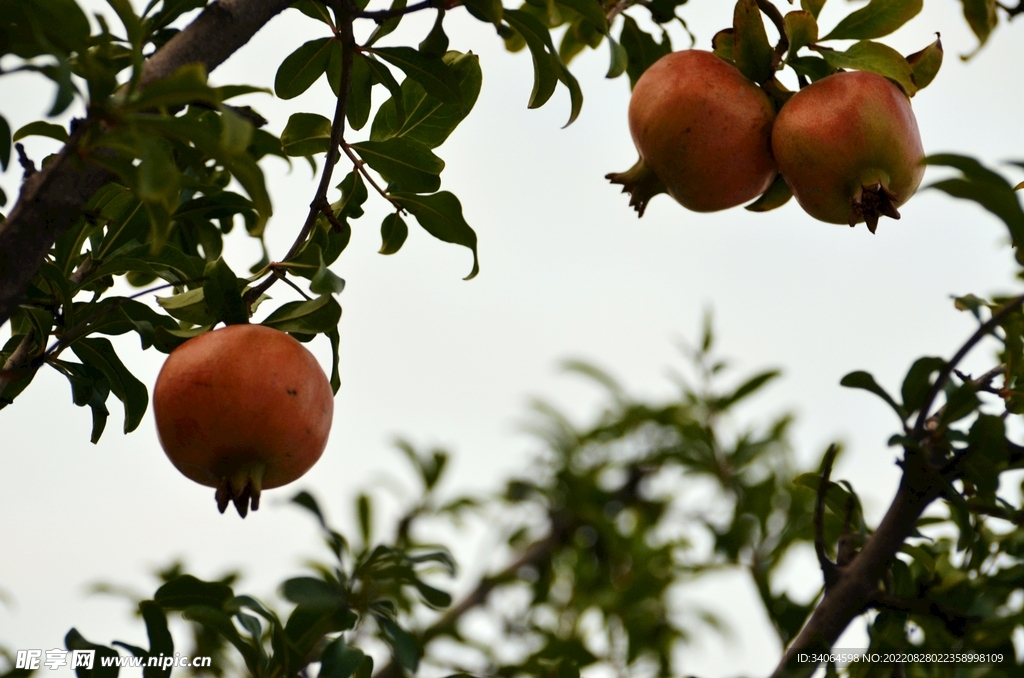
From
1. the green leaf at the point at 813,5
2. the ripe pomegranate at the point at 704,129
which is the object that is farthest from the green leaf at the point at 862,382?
the green leaf at the point at 813,5

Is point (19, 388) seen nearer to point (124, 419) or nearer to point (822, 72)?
point (124, 419)

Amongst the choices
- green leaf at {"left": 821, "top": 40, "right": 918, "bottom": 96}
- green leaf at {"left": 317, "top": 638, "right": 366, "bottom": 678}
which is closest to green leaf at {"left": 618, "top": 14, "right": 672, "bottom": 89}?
green leaf at {"left": 821, "top": 40, "right": 918, "bottom": 96}

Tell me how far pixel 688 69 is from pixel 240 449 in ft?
2.65

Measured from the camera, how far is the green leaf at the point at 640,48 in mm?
1646

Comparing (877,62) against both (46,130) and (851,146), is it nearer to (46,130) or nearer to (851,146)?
(851,146)

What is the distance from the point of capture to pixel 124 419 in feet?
4.38

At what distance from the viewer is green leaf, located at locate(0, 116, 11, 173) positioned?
3.41ft

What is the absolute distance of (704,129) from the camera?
1.30m

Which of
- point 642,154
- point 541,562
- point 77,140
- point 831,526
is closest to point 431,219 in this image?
point 642,154

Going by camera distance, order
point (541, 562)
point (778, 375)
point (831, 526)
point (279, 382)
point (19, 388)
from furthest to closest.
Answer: point (541, 562) → point (778, 375) → point (831, 526) → point (19, 388) → point (279, 382)

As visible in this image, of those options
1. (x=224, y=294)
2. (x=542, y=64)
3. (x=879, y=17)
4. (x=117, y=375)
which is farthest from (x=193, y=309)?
(x=879, y=17)

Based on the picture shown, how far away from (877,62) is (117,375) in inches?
46.2

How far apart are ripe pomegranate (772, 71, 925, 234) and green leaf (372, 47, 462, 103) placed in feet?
1.52

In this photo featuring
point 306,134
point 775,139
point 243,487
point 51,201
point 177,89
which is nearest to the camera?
point 177,89
